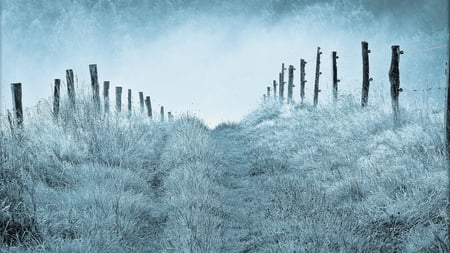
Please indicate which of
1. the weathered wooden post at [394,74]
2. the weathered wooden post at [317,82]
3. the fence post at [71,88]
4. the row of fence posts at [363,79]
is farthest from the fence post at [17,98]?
the weathered wooden post at [317,82]

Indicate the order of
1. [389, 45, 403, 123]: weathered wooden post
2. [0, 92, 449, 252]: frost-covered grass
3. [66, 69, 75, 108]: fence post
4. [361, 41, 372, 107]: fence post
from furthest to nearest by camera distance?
1. [361, 41, 372, 107]: fence post
2. [389, 45, 403, 123]: weathered wooden post
3. [66, 69, 75, 108]: fence post
4. [0, 92, 449, 252]: frost-covered grass

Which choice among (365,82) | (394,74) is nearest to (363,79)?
(365,82)

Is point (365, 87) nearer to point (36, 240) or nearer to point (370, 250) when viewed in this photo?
point (370, 250)

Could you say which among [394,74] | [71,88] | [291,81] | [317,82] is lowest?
[71,88]

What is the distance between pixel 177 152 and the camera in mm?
7402

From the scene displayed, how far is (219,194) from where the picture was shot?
5.17 meters

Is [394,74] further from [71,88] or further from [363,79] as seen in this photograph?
[71,88]

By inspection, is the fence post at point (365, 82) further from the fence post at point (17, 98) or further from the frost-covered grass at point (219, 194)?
the fence post at point (17, 98)

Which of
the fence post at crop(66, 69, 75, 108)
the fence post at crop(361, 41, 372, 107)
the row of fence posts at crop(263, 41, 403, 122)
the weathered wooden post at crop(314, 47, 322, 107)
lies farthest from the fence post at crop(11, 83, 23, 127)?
the weathered wooden post at crop(314, 47, 322, 107)

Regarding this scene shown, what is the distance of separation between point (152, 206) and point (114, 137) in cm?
246

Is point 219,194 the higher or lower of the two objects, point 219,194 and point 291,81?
the lower

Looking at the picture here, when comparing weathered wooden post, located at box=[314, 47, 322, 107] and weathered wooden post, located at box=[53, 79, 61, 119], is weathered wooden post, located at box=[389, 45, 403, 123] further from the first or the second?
weathered wooden post, located at box=[53, 79, 61, 119]

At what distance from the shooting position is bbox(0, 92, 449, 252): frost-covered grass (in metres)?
3.32

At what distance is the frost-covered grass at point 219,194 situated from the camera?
3.32 meters
